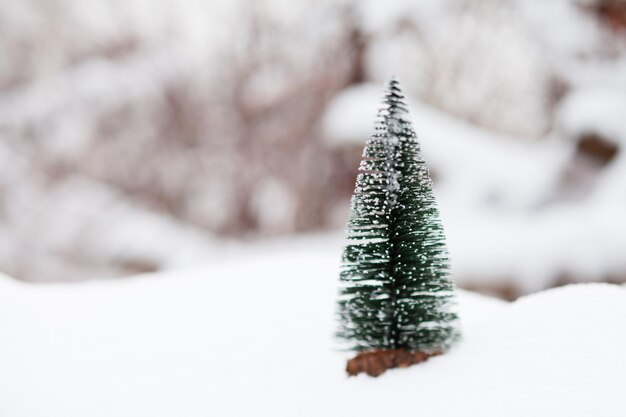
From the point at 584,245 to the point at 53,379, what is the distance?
5924mm

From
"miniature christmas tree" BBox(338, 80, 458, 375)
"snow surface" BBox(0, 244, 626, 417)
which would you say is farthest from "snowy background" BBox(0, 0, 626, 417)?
"miniature christmas tree" BBox(338, 80, 458, 375)

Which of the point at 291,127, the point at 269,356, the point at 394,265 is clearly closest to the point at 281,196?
the point at 291,127

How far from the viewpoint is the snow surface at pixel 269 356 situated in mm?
2107

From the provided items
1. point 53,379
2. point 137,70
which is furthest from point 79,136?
point 53,379

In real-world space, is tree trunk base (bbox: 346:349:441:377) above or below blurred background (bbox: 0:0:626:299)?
below

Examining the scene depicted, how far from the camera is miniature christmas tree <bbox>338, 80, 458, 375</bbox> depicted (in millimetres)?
2441

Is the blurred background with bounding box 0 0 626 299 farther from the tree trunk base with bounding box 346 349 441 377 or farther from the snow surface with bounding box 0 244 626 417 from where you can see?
the tree trunk base with bounding box 346 349 441 377

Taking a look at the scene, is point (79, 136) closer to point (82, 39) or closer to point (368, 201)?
point (82, 39)

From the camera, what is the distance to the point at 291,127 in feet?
30.8

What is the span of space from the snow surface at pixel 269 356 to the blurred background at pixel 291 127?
345cm

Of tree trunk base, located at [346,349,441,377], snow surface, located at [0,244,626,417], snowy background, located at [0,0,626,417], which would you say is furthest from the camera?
snowy background, located at [0,0,626,417]

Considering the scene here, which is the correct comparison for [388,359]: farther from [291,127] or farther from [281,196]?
[281,196]

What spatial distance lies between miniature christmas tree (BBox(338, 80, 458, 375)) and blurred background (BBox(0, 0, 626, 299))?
4655 millimetres

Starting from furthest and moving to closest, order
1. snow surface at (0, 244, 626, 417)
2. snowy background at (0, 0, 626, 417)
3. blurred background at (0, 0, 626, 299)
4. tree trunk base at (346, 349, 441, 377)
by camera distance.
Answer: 1. blurred background at (0, 0, 626, 299)
2. snowy background at (0, 0, 626, 417)
3. tree trunk base at (346, 349, 441, 377)
4. snow surface at (0, 244, 626, 417)
